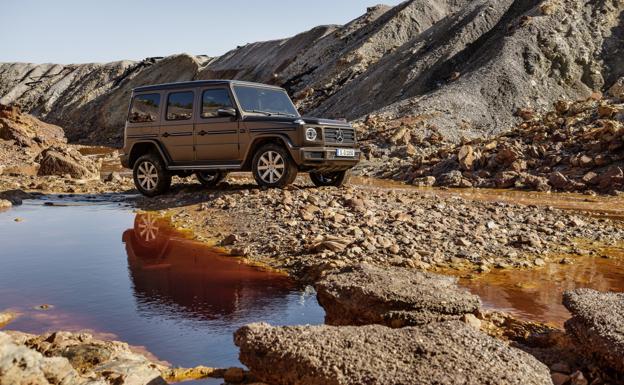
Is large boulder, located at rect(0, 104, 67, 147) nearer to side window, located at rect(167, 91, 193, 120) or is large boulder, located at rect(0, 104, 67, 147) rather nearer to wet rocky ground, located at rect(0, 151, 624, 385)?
wet rocky ground, located at rect(0, 151, 624, 385)

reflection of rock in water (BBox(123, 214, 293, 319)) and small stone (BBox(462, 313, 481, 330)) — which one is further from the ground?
small stone (BBox(462, 313, 481, 330))

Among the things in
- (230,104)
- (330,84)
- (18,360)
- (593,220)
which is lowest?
(593,220)

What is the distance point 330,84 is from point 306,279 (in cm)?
3693

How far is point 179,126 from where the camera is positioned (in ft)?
40.0

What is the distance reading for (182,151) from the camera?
1229 centimetres

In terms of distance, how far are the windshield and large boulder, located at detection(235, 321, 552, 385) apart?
8.36 meters

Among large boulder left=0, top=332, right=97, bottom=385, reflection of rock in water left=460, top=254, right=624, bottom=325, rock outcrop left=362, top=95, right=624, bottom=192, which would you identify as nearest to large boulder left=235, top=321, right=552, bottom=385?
large boulder left=0, top=332, right=97, bottom=385

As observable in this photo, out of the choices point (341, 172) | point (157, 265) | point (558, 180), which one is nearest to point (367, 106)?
point (558, 180)

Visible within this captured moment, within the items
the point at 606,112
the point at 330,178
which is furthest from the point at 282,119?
the point at 606,112

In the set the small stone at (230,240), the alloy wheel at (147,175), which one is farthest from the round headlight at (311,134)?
the alloy wheel at (147,175)

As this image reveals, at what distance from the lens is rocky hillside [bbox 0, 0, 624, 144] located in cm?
2691

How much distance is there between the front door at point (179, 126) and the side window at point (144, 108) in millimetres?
→ 319

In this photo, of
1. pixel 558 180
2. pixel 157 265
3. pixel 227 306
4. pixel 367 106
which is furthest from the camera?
pixel 367 106

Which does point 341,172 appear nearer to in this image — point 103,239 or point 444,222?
point 444,222
